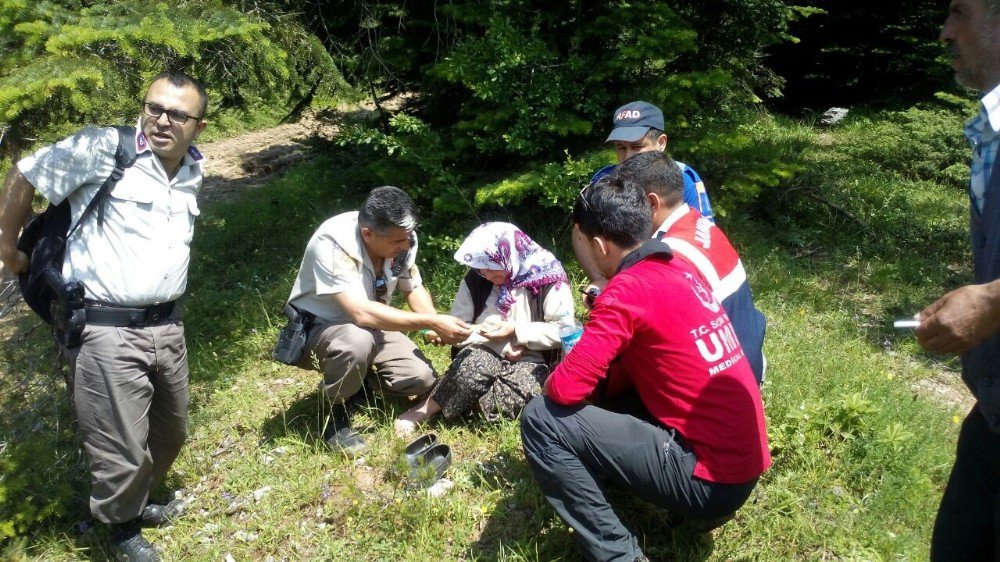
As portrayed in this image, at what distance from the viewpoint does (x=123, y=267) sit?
3.36 metres

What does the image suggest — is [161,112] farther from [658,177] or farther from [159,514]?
[658,177]

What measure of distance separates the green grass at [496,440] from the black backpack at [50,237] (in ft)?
2.84

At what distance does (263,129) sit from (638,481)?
33.4ft

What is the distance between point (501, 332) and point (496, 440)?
22.2 inches

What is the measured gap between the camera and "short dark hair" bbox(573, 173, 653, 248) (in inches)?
121

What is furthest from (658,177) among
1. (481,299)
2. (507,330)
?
(481,299)

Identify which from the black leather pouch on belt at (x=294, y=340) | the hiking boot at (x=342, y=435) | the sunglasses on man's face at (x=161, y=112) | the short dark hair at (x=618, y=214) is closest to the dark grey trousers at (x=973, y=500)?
the short dark hair at (x=618, y=214)

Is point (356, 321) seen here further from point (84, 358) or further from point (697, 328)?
point (697, 328)

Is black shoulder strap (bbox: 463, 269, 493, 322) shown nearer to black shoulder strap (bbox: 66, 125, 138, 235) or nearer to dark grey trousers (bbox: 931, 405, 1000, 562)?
black shoulder strap (bbox: 66, 125, 138, 235)

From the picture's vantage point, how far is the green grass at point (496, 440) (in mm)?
3426

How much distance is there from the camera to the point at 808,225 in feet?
24.1

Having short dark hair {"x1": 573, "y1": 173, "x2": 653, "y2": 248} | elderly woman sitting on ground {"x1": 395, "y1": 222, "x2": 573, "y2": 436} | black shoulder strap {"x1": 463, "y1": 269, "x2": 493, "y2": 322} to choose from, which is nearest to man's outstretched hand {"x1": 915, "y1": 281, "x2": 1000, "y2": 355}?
short dark hair {"x1": 573, "y1": 173, "x2": 653, "y2": 248}

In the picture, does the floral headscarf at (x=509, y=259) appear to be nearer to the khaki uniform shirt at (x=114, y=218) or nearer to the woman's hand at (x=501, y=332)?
the woman's hand at (x=501, y=332)

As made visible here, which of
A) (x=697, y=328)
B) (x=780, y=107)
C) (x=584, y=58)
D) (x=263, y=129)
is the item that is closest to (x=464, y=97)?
(x=584, y=58)
